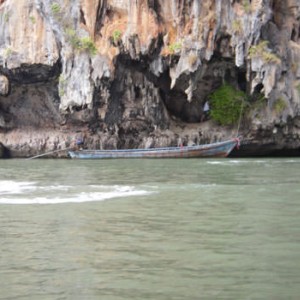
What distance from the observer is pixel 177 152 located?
29.8 m

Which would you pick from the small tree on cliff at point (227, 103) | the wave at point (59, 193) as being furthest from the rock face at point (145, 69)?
the wave at point (59, 193)

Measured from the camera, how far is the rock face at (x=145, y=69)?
27.9 m

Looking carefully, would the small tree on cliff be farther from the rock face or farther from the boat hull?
the boat hull

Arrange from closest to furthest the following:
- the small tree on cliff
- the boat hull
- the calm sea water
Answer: the calm sea water → the boat hull → the small tree on cliff

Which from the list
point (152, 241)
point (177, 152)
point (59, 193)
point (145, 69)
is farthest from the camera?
point (145, 69)

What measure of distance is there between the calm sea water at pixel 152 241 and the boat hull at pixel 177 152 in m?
13.7

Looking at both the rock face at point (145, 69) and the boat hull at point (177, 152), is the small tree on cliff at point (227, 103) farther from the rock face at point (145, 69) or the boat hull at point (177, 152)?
the boat hull at point (177, 152)

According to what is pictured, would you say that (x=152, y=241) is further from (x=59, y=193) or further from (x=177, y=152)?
(x=177, y=152)

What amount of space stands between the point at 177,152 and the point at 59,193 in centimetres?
1584

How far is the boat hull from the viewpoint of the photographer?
2970 cm

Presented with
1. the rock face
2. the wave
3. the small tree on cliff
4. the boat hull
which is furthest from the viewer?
the small tree on cliff

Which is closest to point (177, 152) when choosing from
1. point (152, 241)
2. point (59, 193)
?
point (59, 193)

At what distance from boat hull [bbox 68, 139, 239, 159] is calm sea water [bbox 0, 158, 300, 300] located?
13697 mm

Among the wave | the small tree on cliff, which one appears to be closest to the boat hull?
the small tree on cliff
